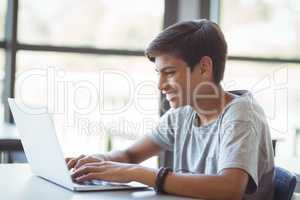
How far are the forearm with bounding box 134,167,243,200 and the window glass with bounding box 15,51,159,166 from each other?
5.47 ft

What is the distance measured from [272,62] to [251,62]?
0.53 ft

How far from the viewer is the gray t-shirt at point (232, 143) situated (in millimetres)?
1529

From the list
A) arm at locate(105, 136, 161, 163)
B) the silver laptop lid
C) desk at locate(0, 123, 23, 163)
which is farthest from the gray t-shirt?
desk at locate(0, 123, 23, 163)

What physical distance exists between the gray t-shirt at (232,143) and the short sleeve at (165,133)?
0.5 inches

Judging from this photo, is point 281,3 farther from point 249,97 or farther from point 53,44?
point 249,97

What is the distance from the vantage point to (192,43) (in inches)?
66.8

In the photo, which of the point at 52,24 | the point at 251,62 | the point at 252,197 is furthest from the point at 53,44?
the point at 252,197

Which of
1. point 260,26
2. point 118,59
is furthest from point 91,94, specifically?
point 260,26

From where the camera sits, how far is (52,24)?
3113mm

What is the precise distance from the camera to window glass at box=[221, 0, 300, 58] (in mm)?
3426

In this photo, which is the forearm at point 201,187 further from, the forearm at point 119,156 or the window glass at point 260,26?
the window glass at point 260,26

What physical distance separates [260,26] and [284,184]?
203 cm

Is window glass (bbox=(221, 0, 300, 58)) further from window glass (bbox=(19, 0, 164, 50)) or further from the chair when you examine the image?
the chair

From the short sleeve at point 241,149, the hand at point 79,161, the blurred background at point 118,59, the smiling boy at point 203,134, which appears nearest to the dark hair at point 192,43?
the smiling boy at point 203,134
